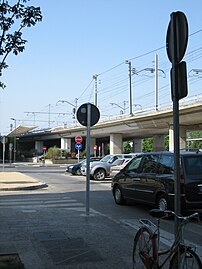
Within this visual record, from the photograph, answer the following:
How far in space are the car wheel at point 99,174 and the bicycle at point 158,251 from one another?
22.5 m

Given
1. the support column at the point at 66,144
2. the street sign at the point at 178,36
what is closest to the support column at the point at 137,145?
the support column at the point at 66,144

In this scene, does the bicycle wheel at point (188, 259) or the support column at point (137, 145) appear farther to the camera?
the support column at point (137, 145)

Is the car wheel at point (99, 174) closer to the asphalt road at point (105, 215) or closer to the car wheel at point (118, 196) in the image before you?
the asphalt road at point (105, 215)

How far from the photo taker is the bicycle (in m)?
4.31

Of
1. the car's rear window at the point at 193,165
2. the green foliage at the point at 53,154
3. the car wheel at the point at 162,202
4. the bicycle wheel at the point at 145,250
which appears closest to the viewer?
the bicycle wheel at the point at 145,250

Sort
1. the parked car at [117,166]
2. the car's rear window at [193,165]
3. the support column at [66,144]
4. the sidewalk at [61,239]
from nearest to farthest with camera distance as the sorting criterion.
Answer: the sidewalk at [61,239] → the car's rear window at [193,165] → the parked car at [117,166] → the support column at [66,144]

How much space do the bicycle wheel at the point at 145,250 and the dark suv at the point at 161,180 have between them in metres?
Answer: 5.55

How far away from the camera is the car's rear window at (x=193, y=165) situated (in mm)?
10859

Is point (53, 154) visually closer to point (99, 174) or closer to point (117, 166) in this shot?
point (99, 174)

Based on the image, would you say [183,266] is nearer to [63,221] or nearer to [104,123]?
[63,221]

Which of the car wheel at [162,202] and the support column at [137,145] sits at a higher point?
the support column at [137,145]

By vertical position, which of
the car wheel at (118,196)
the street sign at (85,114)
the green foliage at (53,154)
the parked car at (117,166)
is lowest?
the car wheel at (118,196)

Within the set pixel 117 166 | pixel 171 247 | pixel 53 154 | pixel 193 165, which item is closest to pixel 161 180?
pixel 193 165

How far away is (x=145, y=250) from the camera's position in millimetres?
Result: 4984
